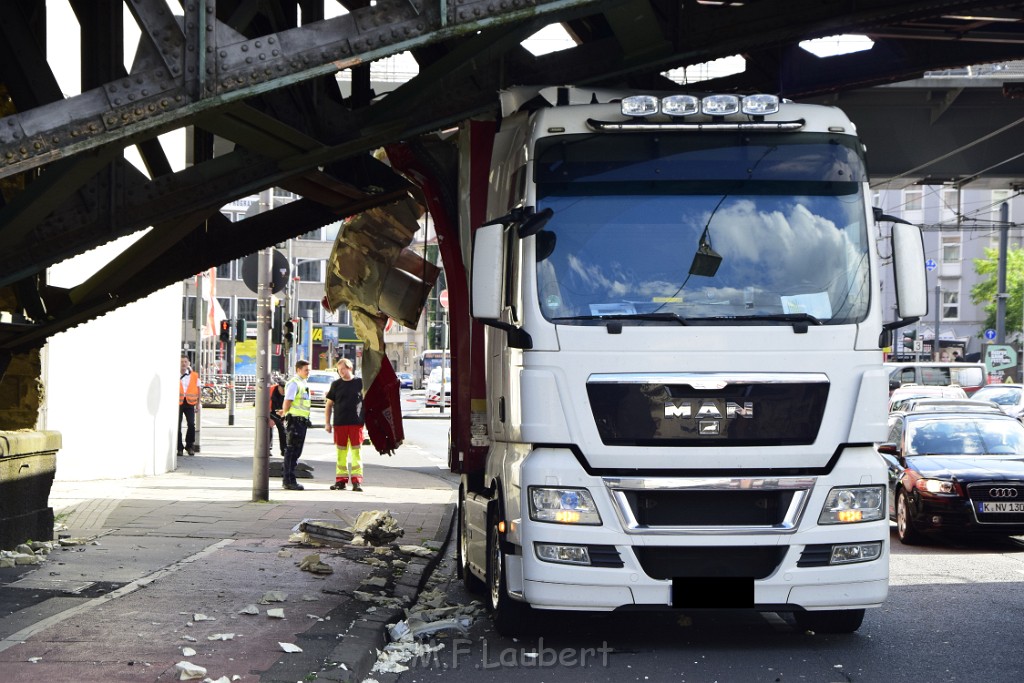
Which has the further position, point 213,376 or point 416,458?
point 213,376

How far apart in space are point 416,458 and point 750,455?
21.6 metres

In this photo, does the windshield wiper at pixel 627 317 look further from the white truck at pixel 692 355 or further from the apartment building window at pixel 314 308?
the apartment building window at pixel 314 308

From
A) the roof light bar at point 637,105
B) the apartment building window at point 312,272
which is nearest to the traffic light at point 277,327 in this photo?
the roof light bar at point 637,105

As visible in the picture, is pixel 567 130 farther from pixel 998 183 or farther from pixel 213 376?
pixel 213 376

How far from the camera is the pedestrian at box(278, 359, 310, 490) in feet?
63.7

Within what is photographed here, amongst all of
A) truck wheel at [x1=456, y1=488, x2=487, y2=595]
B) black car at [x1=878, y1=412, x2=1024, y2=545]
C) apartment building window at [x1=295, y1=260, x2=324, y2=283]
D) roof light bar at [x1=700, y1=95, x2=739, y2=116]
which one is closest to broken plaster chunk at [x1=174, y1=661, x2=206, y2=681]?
truck wheel at [x1=456, y1=488, x2=487, y2=595]

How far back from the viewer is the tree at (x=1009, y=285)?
75062 mm

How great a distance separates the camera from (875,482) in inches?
308

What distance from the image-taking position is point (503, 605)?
830 cm

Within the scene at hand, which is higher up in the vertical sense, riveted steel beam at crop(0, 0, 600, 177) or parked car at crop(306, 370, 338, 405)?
riveted steel beam at crop(0, 0, 600, 177)

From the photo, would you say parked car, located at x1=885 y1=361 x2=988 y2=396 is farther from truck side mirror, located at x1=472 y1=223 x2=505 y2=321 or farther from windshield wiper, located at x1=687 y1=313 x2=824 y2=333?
truck side mirror, located at x1=472 y1=223 x2=505 y2=321

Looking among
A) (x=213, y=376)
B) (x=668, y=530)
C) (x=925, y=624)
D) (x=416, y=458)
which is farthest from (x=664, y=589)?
(x=213, y=376)

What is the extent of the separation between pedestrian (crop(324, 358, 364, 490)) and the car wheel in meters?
7.70

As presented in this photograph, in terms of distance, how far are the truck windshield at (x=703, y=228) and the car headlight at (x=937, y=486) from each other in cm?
644
